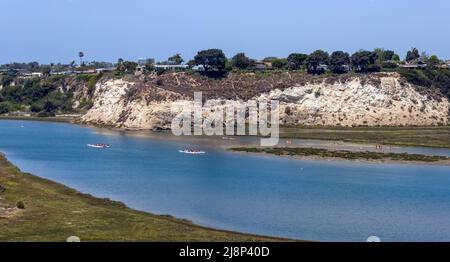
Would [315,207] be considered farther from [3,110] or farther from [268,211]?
[3,110]

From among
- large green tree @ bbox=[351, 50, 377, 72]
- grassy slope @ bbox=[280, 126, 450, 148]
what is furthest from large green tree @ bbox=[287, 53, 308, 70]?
grassy slope @ bbox=[280, 126, 450, 148]

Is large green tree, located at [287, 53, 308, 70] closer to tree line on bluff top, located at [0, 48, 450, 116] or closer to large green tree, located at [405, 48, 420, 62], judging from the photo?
tree line on bluff top, located at [0, 48, 450, 116]

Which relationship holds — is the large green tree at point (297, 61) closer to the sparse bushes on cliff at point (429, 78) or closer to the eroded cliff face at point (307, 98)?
the eroded cliff face at point (307, 98)

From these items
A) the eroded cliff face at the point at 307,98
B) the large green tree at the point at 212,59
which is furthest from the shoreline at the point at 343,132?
the large green tree at the point at 212,59

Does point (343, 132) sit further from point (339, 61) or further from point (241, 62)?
point (241, 62)

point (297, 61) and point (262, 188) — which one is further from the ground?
point (297, 61)

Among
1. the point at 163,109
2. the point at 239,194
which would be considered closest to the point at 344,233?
the point at 239,194

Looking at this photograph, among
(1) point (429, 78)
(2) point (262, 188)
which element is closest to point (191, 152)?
(2) point (262, 188)
